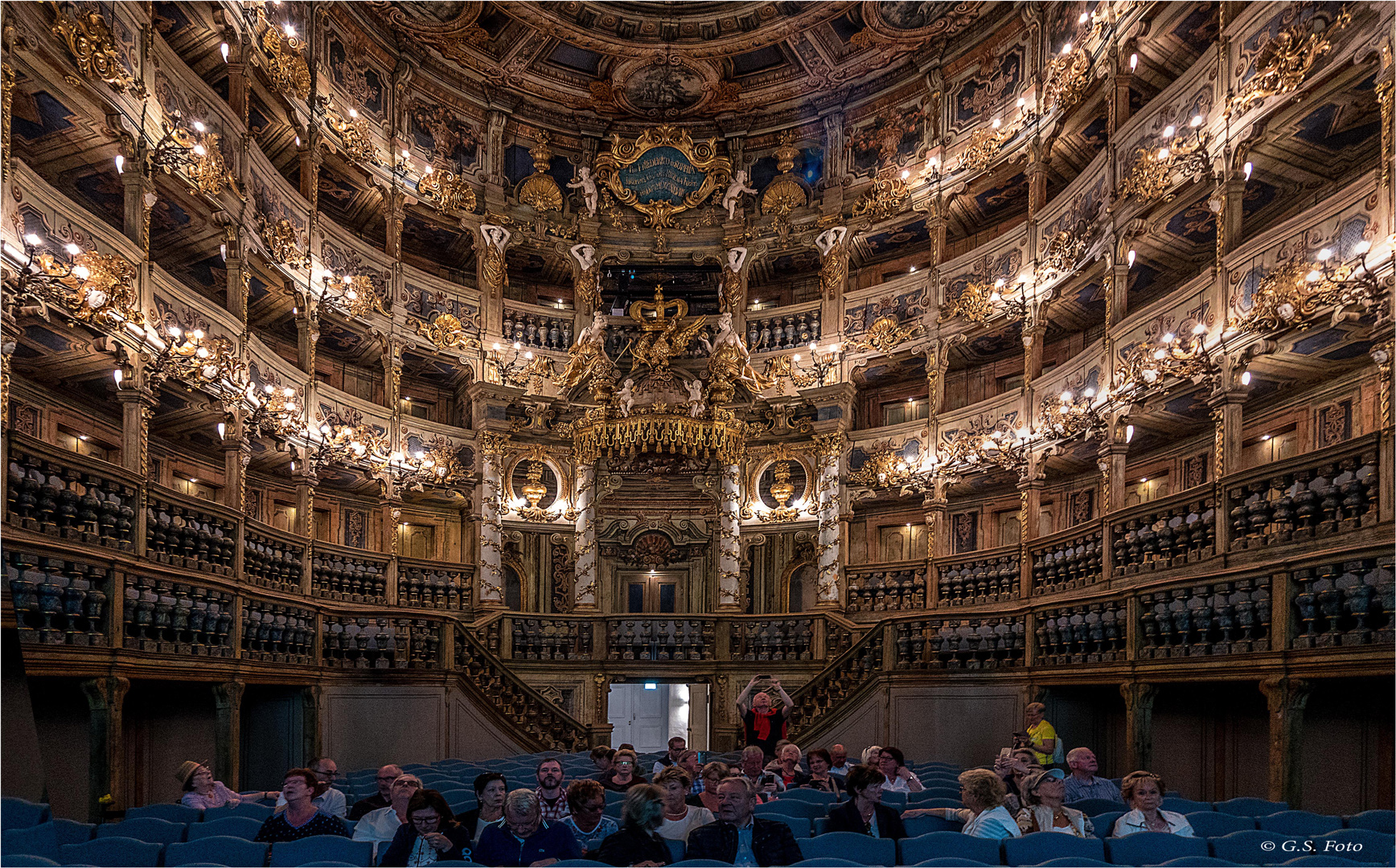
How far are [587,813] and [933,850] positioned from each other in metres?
2.11

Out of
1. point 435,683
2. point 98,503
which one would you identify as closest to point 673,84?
point 435,683

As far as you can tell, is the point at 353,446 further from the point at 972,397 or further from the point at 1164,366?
the point at 1164,366

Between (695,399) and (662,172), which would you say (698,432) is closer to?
(695,399)

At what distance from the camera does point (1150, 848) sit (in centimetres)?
600


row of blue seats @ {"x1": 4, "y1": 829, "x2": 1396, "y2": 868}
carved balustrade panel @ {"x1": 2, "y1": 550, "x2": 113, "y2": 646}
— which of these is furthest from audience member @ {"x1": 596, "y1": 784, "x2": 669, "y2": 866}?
carved balustrade panel @ {"x1": 2, "y1": 550, "x2": 113, "y2": 646}

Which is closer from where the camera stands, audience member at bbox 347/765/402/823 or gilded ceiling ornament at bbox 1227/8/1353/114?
audience member at bbox 347/765/402/823

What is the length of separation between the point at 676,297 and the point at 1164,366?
13.0m

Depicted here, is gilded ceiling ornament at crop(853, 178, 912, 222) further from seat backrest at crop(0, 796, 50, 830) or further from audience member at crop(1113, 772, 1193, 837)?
seat backrest at crop(0, 796, 50, 830)

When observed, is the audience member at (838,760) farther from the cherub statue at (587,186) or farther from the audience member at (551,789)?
the cherub statue at (587,186)

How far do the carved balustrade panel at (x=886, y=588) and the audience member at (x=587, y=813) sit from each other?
13843mm

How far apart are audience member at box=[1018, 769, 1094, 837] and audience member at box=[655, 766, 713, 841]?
2.02 m

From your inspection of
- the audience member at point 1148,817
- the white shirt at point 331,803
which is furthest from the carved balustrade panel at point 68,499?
the audience member at point 1148,817

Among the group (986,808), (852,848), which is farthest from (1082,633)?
(852,848)

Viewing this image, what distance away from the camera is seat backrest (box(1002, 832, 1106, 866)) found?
19.3ft
